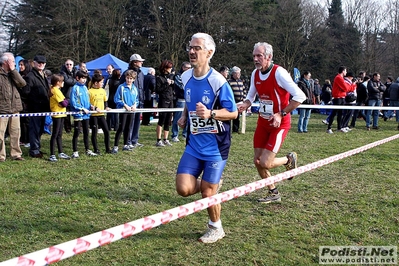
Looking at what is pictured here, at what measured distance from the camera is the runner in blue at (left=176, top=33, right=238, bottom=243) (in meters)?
3.97

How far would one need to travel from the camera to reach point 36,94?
8.39 metres

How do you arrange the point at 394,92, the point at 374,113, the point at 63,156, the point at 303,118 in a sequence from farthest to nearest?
the point at 394,92 → the point at 374,113 → the point at 303,118 → the point at 63,156

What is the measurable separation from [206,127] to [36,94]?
5587 millimetres

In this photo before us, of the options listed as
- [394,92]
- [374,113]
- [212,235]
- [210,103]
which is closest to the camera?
[210,103]

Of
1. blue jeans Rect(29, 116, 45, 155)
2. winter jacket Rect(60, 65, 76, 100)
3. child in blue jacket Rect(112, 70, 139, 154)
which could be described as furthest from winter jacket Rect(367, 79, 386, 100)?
blue jeans Rect(29, 116, 45, 155)

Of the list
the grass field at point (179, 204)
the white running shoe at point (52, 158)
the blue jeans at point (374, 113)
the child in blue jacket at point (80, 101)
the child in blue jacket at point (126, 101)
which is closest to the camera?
the grass field at point (179, 204)

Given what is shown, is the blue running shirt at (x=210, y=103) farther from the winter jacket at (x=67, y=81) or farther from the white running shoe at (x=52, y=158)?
the winter jacket at (x=67, y=81)

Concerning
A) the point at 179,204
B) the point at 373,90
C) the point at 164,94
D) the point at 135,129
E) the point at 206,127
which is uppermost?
the point at 373,90

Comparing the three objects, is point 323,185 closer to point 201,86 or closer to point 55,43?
point 201,86

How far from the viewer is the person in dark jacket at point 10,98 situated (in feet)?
25.0

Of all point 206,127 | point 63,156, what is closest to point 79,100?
point 63,156

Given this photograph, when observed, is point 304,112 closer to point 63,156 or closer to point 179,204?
point 63,156

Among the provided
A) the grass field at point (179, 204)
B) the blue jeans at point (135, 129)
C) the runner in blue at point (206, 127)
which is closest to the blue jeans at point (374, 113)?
the grass field at point (179, 204)

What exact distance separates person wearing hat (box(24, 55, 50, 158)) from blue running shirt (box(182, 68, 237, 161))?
5215 millimetres
